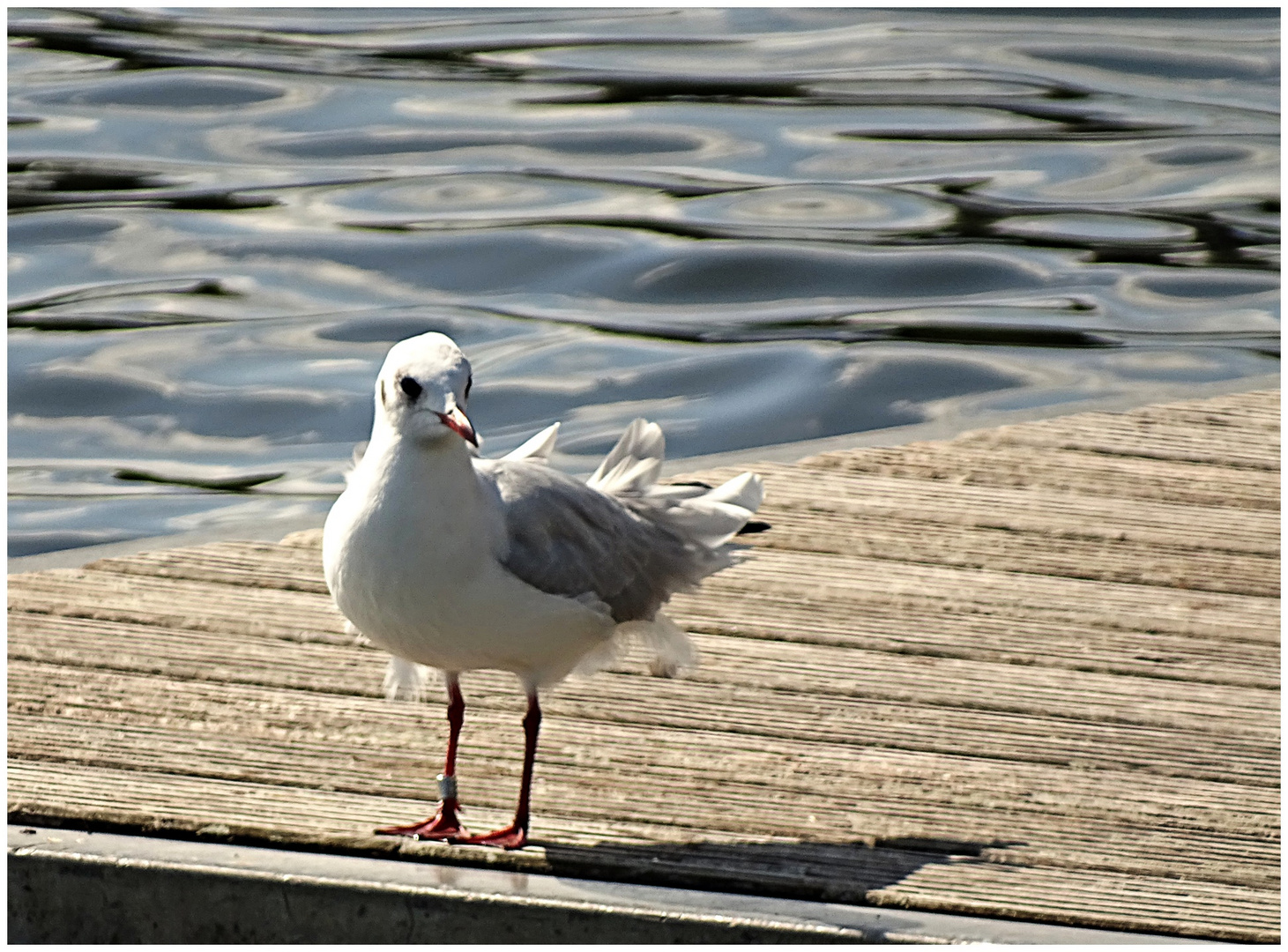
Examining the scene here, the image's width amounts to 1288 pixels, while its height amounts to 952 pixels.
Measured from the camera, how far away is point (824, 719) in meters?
3.93

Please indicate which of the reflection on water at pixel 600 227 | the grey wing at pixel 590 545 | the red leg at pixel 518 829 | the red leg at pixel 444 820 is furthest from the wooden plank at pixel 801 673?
the reflection on water at pixel 600 227

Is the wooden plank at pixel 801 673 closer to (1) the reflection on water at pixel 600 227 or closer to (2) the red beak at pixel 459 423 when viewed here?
(2) the red beak at pixel 459 423

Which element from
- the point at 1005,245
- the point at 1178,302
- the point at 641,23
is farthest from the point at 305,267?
the point at 641,23

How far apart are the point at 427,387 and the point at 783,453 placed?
95.1 inches

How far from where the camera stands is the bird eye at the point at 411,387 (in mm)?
3121

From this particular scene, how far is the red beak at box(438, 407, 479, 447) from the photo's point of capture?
3.00 meters

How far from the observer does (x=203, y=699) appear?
3936 mm

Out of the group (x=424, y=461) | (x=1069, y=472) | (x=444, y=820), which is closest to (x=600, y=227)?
(x=1069, y=472)

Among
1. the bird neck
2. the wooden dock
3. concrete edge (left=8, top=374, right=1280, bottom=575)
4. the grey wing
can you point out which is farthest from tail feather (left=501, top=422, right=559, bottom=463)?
concrete edge (left=8, top=374, right=1280, bottom=575)

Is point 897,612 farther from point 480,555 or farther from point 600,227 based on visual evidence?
point 600,227

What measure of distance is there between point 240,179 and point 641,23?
13.7 ft

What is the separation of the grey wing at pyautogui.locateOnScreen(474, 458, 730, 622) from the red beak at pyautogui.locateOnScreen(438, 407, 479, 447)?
0.93ft

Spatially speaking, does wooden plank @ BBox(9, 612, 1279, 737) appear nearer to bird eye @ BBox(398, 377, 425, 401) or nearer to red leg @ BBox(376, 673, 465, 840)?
red leg @ BBox(376, 673, 465, 840)

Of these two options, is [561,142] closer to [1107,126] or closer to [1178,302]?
[1107,126]
